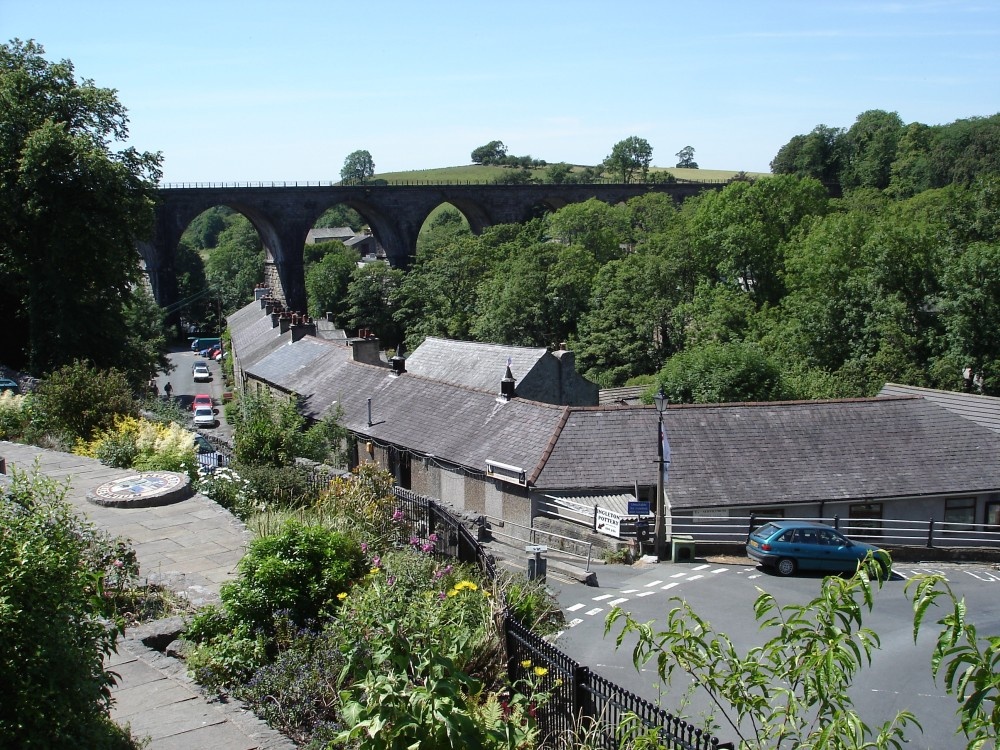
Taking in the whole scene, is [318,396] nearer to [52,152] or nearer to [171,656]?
[52,152]

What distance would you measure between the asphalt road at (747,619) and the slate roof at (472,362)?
11789mm

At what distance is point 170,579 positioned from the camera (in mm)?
9531

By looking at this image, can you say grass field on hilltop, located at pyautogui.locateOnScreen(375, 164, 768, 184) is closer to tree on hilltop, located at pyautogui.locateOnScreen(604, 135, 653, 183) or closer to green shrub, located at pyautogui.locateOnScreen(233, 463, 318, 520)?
tree on hilltop, located at pyautogui.locateOnScreen(604, 135, 653, 183)

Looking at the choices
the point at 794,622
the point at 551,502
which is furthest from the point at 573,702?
the point at 551,502

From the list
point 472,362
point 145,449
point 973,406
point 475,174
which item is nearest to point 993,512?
point 973,406

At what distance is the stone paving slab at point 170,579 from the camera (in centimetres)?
658

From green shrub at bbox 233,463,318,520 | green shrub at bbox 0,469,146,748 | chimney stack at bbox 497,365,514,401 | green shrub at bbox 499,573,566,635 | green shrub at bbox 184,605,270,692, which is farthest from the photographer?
chimney stack at bbox 497,365,514,401

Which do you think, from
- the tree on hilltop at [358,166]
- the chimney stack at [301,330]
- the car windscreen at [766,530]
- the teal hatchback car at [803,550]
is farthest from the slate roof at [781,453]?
the tree on hilltop at [358,166]

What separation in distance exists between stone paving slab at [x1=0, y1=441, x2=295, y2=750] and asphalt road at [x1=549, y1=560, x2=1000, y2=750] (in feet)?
11.7

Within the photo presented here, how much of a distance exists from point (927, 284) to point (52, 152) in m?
33.6

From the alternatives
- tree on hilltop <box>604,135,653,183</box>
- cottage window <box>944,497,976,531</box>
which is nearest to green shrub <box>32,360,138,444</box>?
cottage window <box>944,497,976,531</box>

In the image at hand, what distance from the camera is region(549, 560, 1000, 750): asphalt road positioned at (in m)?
10.4

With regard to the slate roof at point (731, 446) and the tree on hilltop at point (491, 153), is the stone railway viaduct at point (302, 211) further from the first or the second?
the tree on hilltop at point (491, 153)

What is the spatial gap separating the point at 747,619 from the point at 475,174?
536 ft
